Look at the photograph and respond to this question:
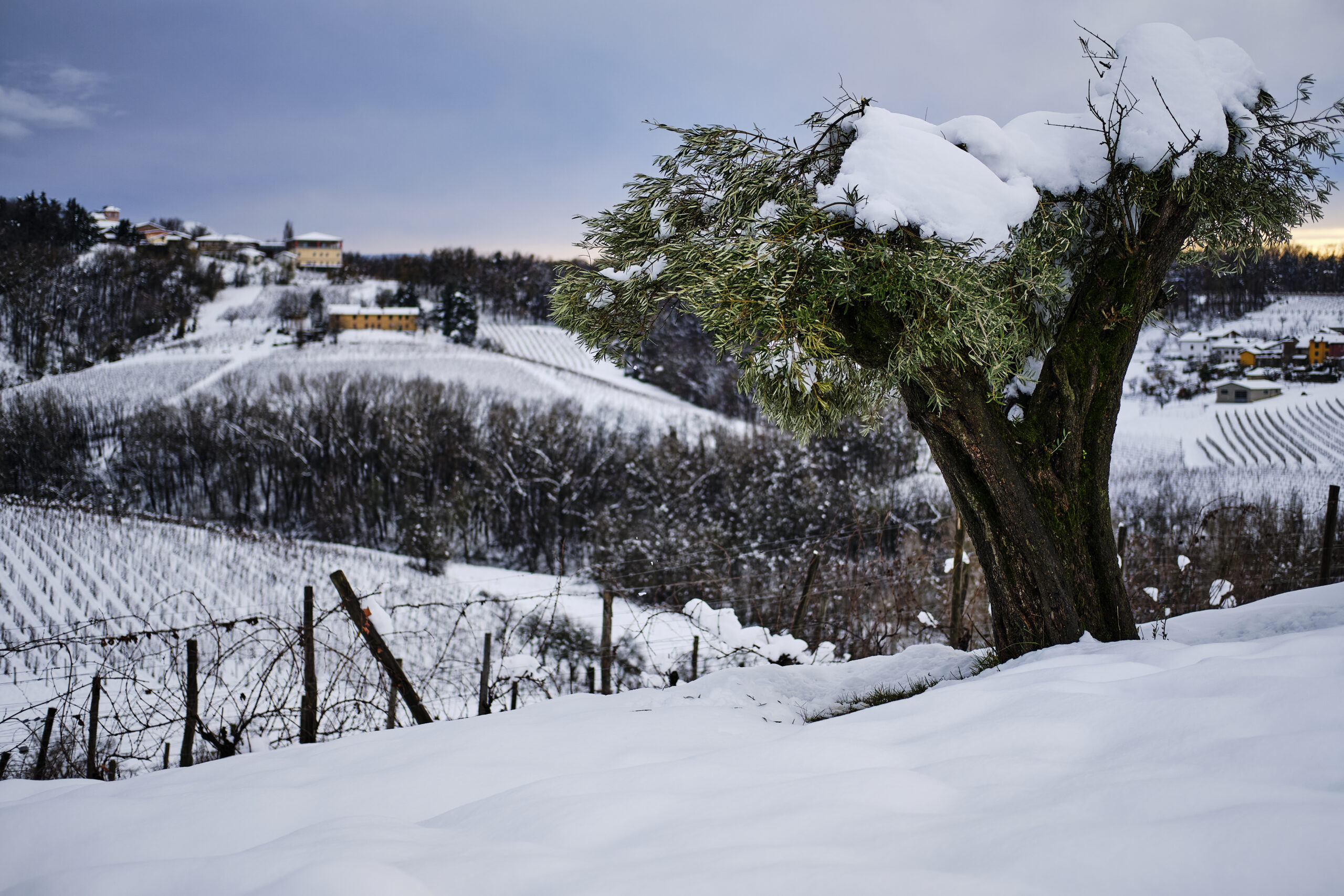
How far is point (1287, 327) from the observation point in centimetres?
1239

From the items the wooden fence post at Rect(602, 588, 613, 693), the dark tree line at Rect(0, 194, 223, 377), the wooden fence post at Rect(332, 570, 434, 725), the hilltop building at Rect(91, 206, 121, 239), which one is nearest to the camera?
the wooden fence post at Rect(332, 570, 434, 725)

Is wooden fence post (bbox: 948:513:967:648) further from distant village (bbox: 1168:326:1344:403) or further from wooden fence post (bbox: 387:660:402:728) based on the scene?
distant village (bbox: 1168:326:1344:403)

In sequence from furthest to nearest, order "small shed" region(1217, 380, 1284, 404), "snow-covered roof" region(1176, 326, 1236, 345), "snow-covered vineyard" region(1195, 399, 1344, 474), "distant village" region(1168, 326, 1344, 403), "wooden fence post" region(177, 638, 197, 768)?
"small shed" region(1217, 380, 1284, 404), "snow-covered vineyard" region(1195, 399, 1344, 474), "snow-covered roof" region(1176, 326, 1236, 345), "distant village" region(1168, 326, 1344, 403), "wooden fence post" region(177, 638, 197, 768)

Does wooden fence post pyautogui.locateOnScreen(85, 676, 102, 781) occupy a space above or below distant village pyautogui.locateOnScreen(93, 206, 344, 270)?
below

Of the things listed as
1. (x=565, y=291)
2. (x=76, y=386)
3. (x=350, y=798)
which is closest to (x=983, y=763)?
(x=350, y=798)

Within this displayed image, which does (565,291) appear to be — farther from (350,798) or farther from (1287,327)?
(1287,327)

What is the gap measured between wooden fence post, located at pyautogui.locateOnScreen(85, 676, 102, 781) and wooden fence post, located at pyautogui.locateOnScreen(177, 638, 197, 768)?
0.44 meters

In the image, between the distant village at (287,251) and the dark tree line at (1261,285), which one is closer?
the dark tree line at (1261,285)

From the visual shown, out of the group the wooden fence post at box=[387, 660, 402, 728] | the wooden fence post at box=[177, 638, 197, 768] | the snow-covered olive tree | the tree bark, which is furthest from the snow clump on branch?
the wooden fence post at box=[177, 638, 197, 768]

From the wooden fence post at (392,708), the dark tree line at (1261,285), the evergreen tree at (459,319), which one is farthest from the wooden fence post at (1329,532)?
the evergreen tree at (459,319)

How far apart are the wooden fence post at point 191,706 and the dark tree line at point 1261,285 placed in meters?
7.83

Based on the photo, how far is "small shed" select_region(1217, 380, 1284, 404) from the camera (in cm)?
1351

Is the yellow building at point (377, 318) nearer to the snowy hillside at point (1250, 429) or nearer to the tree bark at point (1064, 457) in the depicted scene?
the snowy hillside at point (1250, 429)

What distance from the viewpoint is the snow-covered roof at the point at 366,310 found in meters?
71.9
